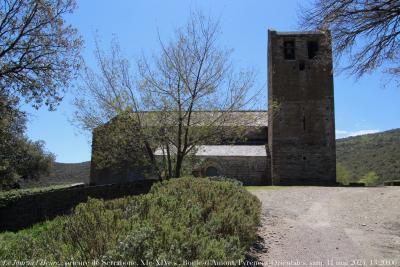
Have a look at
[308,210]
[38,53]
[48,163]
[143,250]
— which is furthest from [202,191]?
[48,163]

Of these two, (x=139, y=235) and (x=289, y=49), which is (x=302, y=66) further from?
(x=139, y=235)

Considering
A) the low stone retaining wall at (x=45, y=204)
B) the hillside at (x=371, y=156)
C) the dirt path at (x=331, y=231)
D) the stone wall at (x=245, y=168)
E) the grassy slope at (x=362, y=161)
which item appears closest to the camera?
the dirt path at (x=331, y=231)

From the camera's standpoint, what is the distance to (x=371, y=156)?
71.9 metres

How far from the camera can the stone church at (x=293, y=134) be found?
32.7m

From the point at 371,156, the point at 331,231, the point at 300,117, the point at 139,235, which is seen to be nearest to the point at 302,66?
the point at 300,117

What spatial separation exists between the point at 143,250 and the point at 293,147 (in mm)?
30190

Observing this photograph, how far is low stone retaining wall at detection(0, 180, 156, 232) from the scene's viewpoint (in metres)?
18.6

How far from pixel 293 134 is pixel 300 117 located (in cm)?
154

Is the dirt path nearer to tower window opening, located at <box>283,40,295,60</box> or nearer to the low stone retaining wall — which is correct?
the low stone retaining wall

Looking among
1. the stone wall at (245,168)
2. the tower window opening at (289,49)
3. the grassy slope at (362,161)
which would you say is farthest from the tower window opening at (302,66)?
the grassy slope at (362,161)

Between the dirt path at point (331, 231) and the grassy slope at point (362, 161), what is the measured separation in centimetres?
3988

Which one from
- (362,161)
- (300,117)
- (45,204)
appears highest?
(300,117)

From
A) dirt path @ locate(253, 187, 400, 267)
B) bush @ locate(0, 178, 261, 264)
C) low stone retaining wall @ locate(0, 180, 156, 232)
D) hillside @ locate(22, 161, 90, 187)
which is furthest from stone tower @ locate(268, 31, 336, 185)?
hillside @ locate(22, 161, 90, 187)

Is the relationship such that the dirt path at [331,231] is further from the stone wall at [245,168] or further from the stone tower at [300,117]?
the stone wall at [245,168]
